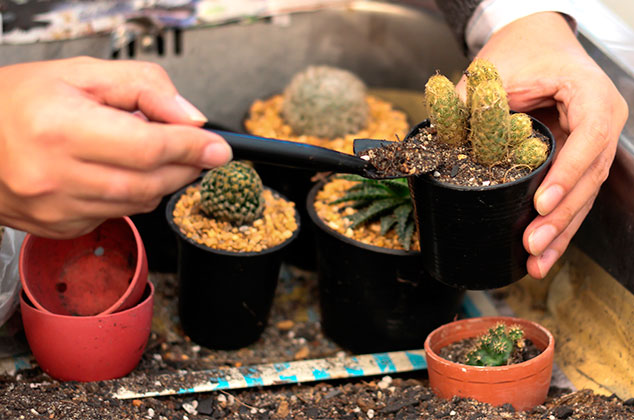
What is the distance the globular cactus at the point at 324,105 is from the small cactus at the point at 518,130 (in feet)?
3.37

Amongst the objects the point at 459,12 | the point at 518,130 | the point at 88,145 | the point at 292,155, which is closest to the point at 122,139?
the point at 88,145

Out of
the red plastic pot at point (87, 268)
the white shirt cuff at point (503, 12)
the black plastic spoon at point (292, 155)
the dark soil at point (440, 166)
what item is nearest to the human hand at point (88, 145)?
the black plastic spoon at point (292, 155)

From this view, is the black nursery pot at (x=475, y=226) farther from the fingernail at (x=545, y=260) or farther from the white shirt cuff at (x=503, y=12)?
the white shirt cuff at (x=503, y=12)

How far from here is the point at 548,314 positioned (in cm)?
192

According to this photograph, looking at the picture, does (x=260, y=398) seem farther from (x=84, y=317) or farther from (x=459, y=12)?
(x=459, y=12)

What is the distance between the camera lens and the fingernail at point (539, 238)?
134 centimetres

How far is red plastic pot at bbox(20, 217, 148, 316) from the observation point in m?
1.65

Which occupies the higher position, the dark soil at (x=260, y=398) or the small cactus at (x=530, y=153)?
the small cactus at (x=530, y=153)

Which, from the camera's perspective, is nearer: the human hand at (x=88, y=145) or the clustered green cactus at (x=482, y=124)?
the human hand at (x=88, y=145)

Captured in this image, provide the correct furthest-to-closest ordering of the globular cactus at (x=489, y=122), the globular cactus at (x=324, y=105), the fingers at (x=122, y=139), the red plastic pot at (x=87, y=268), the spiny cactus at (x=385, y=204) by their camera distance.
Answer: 1. the globular cactus at (x=324, y=105)
2. the spiny cactus at (x=385, y=204)
3. the red plastic pot at (x=87, y=268)
4. the globular cactus at (x=489, y=122)
5. the fingers at (x=122, y=139)

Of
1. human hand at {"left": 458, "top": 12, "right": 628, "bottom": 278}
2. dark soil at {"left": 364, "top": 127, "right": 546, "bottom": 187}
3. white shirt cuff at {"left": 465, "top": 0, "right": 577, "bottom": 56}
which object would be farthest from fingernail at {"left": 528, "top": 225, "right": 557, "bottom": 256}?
white shirt cuff at {"left": 465, "top": 0, "right": 577, "bottom": 56}

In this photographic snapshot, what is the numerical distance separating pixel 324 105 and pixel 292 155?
1.12 metres

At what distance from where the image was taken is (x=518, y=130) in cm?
132

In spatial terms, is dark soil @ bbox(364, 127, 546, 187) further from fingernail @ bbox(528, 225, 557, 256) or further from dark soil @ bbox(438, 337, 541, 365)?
dark soil @ bbox(438, 337, 541, 365)
